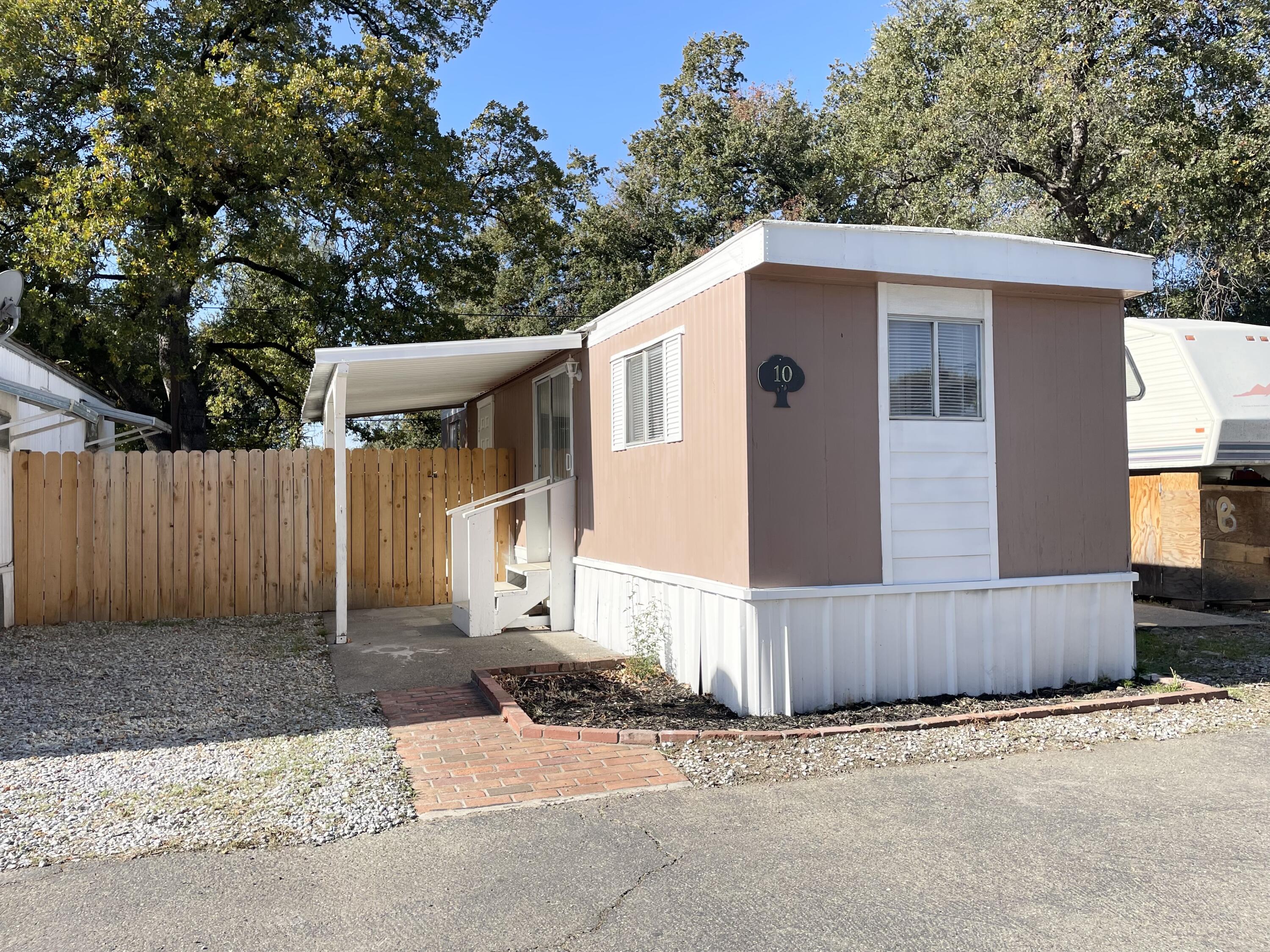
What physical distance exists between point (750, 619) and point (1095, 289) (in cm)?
326

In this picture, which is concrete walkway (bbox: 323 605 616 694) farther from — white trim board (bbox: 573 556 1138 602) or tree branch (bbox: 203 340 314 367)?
tree branch (bbox: 203 340 314 367)

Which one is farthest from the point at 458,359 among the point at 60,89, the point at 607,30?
the point at 607,30

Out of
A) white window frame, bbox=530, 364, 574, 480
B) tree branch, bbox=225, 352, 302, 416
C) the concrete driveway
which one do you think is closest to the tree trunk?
tree branch, bbox=225, 352, 302, 416

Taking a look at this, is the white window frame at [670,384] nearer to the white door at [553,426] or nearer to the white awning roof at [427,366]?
the white awning roof at [427,366]

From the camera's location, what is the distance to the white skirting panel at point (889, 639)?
5.89 m

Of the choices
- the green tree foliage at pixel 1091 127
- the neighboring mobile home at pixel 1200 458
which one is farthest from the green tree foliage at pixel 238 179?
the neighboring mobile home at pixel 1200 458

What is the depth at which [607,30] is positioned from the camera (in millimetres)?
23188

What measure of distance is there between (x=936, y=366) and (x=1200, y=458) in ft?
17.5

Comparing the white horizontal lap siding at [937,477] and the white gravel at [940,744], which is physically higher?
the white horizontal lap siding at [937,477]

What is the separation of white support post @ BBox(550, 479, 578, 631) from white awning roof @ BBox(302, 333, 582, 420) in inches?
52.1

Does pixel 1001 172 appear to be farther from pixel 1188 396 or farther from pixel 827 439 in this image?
pixel 827 439

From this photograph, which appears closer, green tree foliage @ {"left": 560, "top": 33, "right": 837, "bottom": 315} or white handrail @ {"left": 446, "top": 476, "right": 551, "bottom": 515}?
white handrail @ {"left": 446, "top": 476, "right": 551, "bottom": 515}

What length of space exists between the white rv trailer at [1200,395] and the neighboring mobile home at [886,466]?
12.0ft

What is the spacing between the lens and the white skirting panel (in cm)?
589
